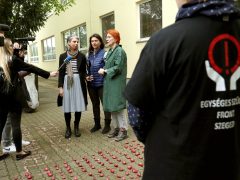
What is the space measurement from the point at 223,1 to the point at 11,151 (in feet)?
16.1

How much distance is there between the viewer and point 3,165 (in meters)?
5.12

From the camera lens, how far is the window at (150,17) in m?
10.4

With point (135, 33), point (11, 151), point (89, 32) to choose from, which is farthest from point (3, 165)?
point (89, 32)

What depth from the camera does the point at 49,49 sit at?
24.9 meters

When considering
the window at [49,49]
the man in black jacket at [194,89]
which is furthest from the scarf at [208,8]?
the window at [49,49]

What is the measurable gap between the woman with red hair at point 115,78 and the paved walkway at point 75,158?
54 centimetres

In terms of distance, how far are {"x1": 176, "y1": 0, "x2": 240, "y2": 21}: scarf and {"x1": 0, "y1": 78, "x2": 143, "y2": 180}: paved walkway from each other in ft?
10.4

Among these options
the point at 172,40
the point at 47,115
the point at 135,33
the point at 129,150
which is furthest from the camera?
the point at 135,33

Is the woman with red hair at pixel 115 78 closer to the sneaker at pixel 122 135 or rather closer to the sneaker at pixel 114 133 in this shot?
the sneaker at pixel 122 135

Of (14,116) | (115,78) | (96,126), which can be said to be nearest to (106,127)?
(96,126)

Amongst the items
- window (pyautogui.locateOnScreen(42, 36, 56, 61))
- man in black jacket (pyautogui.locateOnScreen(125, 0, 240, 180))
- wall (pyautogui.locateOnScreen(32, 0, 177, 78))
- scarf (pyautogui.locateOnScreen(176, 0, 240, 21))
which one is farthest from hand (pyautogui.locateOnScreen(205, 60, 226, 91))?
window (pyautogui.locateOnScreen(42, 36, 56, 61))

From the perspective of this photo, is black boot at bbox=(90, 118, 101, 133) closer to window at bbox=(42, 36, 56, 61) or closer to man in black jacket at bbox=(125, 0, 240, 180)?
man in black jacket at bbox=(125, 0, 240, 180)

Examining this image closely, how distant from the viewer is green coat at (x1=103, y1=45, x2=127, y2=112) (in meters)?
5.96

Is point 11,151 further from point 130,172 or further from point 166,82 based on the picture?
point 166,82
